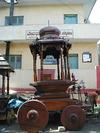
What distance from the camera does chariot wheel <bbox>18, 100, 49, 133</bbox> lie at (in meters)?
8.52

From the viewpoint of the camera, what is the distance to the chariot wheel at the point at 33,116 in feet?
27.9

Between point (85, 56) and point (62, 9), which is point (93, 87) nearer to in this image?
point (85, 56)

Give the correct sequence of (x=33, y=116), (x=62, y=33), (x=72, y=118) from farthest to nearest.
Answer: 1. (x=62, y=33)
2. (x=72, y=118)
3. (x=33, y=116)

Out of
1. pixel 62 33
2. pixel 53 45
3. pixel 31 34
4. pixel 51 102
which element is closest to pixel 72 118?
pixel 51 102

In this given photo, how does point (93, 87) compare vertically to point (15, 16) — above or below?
below

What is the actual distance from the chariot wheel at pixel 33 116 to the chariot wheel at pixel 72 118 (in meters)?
0.62

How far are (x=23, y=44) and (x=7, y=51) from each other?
51.6 inches

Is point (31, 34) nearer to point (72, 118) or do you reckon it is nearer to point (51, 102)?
point (51, 102)

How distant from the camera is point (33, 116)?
854cm

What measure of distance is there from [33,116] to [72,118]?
1.18 m

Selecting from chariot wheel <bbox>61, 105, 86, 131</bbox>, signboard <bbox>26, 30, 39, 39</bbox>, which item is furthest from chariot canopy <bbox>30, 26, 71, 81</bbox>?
signboard <bbox>26, 30, 39, 39</bbox>

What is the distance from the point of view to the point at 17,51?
2292 centimetres

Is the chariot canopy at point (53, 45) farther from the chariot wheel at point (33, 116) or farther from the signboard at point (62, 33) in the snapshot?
the signboard at point (62, 33)

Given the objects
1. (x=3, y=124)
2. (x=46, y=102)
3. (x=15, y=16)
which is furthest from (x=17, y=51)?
(x=46, y=102)
